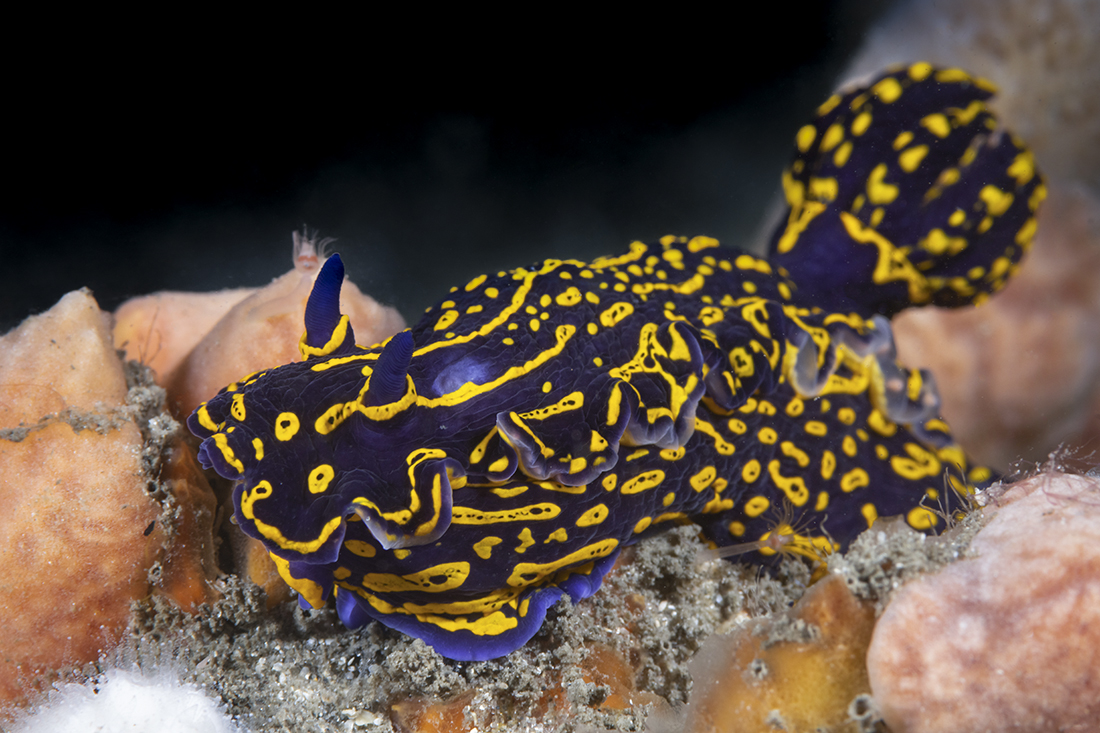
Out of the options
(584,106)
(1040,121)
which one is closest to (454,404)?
(584,106)

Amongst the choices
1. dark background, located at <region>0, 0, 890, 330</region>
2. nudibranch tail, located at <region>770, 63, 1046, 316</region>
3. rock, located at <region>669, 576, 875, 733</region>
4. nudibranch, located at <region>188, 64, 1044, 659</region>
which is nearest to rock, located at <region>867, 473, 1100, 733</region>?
rock, located at <region>669, 576, 875, 733</region>

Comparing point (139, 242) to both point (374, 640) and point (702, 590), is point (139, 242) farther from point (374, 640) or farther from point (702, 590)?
point (702, 590)

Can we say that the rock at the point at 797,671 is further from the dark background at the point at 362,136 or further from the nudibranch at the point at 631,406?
the dark background at the point at 362,136

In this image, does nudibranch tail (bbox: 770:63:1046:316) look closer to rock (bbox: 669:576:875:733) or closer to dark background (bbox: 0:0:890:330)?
dark background (bbox: 0:0:890:330)

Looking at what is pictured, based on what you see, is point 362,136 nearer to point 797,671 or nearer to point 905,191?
point 905,191

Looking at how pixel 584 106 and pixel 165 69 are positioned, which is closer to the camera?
pixel 165 69

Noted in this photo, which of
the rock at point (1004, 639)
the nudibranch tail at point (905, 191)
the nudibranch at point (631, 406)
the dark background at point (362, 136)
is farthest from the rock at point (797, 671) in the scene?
the dark background at point (362, 136)
